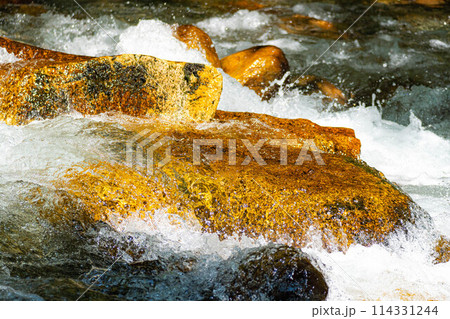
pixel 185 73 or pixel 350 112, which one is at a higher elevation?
pixel 185 73

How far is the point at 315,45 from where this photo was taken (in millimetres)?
6645

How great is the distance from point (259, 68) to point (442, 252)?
3.00 metres

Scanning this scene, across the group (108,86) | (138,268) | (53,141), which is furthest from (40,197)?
(108,86)

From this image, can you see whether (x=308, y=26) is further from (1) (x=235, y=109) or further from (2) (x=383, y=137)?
(1) (x=235, y=109)

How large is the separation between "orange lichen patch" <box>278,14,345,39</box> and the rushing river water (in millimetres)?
198

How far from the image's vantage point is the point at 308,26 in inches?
287

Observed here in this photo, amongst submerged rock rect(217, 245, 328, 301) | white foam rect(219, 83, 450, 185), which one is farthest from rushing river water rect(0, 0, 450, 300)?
submerged rock rect(217, 245, 328, 301)

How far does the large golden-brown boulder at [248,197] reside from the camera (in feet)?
8.24

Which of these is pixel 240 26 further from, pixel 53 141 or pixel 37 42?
pixel 53 141

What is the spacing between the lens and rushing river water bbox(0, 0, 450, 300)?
232 centimetres

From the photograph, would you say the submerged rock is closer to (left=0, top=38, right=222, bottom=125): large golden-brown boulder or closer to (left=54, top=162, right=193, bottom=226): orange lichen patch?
(left=54, top=162, right=193, bottom=226): orange lichen patch

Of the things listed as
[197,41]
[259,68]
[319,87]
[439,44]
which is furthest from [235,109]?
[439,44]

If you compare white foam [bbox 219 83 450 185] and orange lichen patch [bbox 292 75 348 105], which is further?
orange lichen patch [bbox 292 75 348 105]
